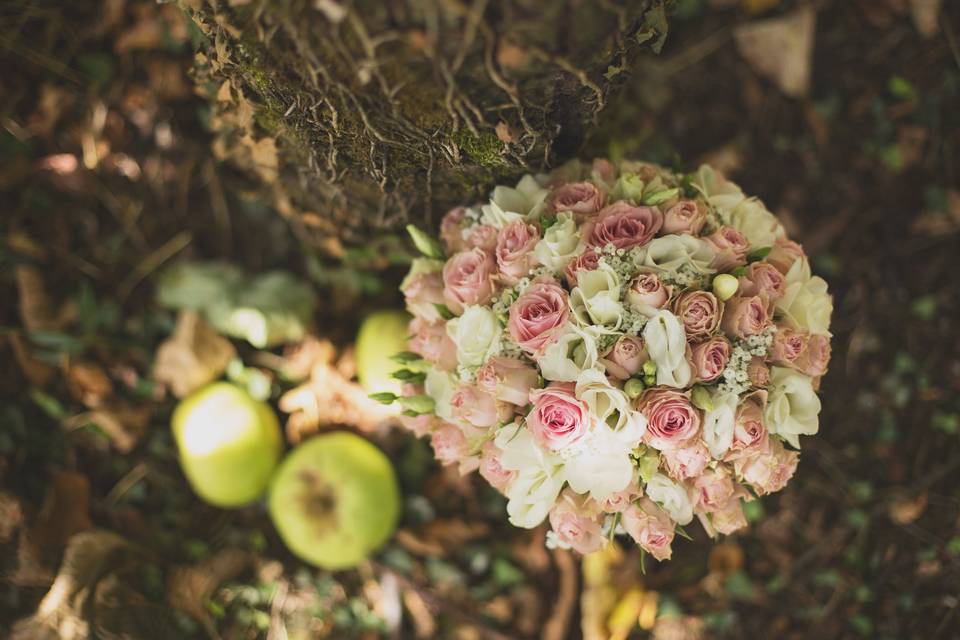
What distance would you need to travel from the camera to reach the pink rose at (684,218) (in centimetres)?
92

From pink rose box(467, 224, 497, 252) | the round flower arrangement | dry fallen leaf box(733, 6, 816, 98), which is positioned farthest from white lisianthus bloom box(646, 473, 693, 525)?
dry fallen leaf box(733, 6, 816, 98)

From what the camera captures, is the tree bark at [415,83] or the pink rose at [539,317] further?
the pink rose at [539,317]

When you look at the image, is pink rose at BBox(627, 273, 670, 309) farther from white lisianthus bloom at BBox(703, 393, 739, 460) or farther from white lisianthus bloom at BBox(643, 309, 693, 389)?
A: white lisianthus bloom at BBox(703, 393, 739, 460)

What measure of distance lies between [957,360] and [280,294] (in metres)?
1.61

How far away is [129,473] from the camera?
61.6 inches

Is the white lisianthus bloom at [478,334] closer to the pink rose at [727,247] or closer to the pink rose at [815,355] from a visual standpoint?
the pink rose at [727,247]

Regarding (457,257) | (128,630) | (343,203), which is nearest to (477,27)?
(457,257)

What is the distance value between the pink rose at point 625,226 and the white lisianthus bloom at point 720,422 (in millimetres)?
240

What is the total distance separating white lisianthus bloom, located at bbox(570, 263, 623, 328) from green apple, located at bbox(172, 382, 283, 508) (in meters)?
0.85

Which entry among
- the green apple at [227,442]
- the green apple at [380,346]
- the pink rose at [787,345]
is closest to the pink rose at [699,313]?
the pink rose at [787,345]

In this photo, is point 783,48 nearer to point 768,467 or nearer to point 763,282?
point 763,282

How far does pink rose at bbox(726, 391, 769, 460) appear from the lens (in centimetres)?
86

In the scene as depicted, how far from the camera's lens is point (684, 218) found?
3.01ft

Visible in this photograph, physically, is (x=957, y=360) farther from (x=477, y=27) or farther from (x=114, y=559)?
(x=114, y=559)
